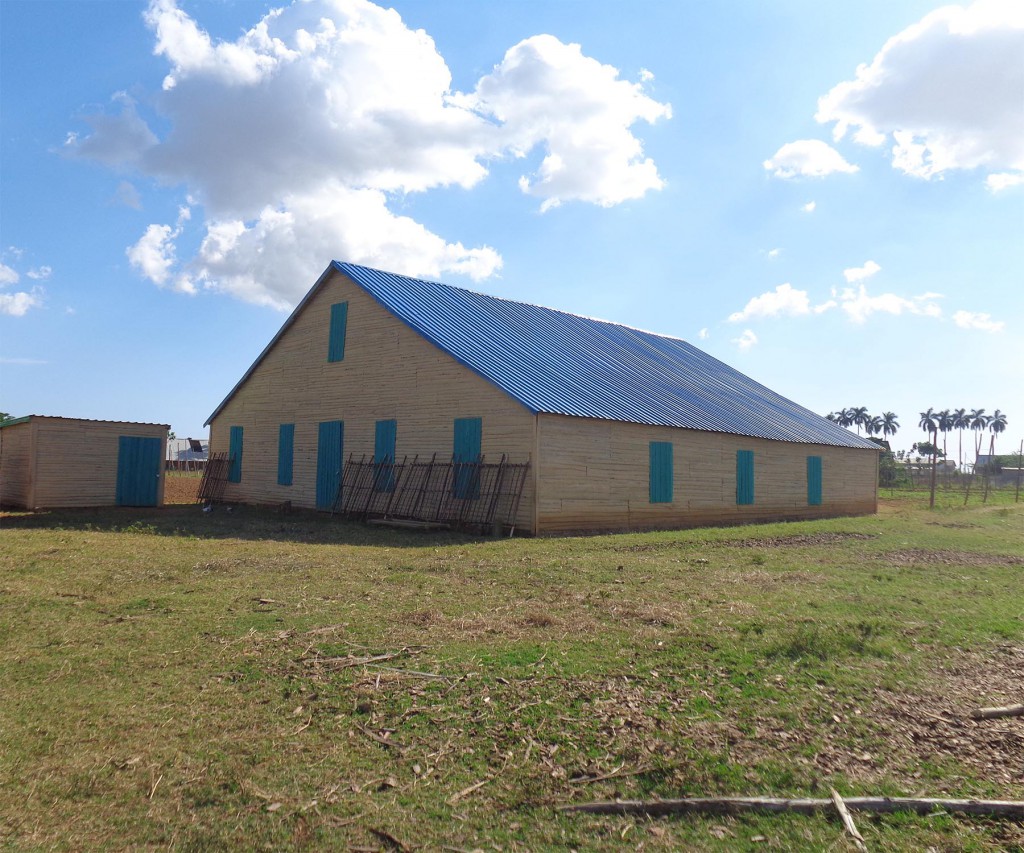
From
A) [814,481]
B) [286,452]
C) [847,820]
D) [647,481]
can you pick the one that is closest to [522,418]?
[647,481]

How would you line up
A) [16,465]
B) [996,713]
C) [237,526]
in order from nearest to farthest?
1. [996,713]
2. [237,526]
3. [16,465]

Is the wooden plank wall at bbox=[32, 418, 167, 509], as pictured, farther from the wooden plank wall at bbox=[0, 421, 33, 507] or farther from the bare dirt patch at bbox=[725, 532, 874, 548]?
the bare dirt patch at bbox=[725, 532, 874, 548]

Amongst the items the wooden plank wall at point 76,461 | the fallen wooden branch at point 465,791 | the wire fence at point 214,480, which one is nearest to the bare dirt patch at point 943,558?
the fallen wooden branch at point 465,791

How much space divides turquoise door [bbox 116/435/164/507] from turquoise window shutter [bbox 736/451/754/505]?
17042 mm

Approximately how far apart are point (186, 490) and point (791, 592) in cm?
2674

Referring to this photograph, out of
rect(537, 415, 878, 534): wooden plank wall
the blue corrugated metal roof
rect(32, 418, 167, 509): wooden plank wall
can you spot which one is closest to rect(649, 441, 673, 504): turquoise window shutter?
rect(537, 415, 878, 534): wooden plank wall

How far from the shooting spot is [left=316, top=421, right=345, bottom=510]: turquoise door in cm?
2205

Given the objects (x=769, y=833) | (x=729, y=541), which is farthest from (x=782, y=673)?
(x=729, y=541)

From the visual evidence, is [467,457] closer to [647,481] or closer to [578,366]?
[647,481]

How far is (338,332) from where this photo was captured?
2314 centimetres

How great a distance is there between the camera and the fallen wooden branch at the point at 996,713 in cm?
502

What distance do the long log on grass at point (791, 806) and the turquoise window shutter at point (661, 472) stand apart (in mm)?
16183

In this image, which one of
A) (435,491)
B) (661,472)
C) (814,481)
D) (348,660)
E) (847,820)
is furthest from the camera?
(814,481)

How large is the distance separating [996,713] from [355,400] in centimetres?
1888
